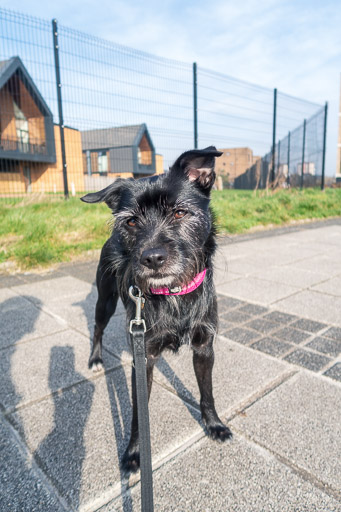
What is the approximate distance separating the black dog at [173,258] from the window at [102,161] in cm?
1022

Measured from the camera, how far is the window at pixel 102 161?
39.3 ft

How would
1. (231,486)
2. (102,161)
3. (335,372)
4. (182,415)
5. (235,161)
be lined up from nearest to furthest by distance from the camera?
(231,486)
(182,415)
(335,372)
(102,161)
(235,161)

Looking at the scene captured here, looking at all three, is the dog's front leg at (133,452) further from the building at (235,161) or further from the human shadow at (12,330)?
the building at (235,161)

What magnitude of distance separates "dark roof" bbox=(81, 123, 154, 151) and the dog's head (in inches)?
300

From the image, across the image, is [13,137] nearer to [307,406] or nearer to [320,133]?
[320,133]

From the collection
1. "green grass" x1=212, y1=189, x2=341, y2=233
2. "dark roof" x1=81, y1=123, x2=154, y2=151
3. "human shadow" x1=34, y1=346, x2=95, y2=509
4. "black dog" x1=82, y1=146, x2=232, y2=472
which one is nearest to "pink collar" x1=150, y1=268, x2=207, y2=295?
"black dog" x1=82, y1=146, x2=232, y2=472

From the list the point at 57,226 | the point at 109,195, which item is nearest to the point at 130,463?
the point at 109,195

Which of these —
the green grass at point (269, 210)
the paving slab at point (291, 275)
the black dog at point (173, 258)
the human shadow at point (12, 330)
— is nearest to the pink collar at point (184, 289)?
the black dog at point (173, 258)

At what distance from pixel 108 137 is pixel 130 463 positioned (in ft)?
31.5

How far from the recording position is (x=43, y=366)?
9.66ft

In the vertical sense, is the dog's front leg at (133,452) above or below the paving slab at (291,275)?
below

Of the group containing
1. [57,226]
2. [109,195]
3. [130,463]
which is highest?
[109,195]

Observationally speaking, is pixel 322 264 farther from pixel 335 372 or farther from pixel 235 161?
pixel 235 161

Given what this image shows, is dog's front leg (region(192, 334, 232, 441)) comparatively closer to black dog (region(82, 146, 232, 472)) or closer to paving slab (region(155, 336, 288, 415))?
black dog (region(82, 146, 232, 472))
